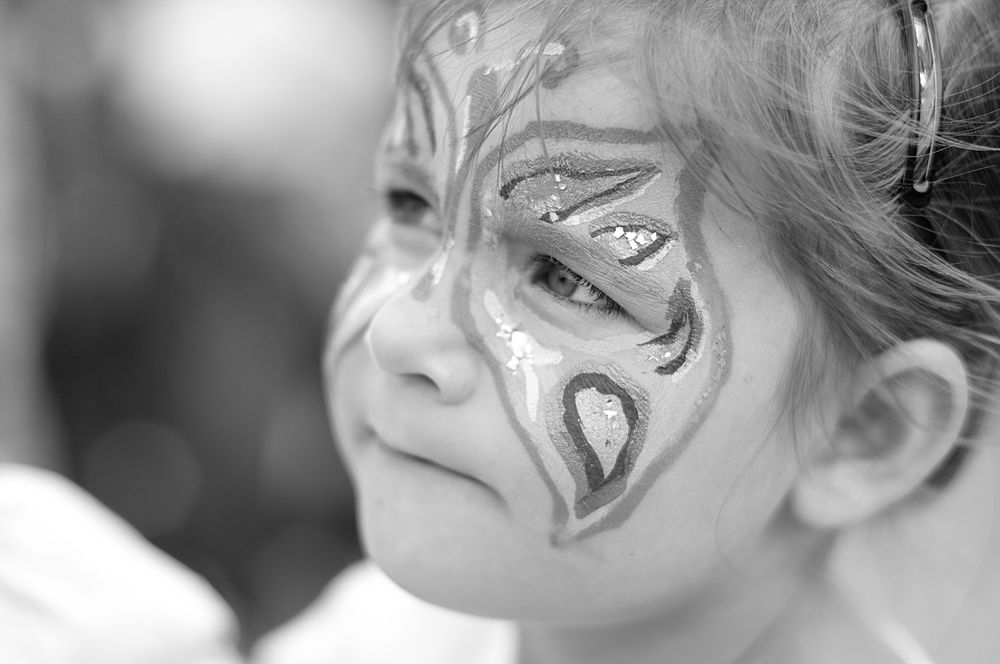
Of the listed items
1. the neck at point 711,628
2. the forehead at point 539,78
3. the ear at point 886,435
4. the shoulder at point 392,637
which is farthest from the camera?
the shoulder at point 392,637

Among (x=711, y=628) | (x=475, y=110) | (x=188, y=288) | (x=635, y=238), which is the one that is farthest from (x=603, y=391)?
Result: (x=188, y=288)

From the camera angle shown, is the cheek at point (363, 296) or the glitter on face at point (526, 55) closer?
the glitter on face at point (526, 55)

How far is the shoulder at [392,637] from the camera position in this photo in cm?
130

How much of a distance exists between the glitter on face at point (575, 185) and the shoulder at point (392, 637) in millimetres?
628

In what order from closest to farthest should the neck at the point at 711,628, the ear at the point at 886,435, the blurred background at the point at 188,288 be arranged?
the ear at the point at 886,435
the neck at the point at 711,628
the blurred background at the point at 188,288

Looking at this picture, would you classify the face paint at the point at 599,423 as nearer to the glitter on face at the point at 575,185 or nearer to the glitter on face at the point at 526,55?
the glitter on face at the point at 575,185

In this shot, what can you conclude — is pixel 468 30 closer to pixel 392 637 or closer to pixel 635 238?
pixel 635 238

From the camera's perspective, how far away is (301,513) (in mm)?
2471

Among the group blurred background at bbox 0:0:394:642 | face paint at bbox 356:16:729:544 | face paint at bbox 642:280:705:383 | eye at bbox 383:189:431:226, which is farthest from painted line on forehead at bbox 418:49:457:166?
blurred background at bbox 0:0:394:642

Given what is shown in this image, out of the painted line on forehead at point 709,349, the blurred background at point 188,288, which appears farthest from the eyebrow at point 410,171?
the blurred background at point 188,288

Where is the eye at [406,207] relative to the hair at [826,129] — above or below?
below

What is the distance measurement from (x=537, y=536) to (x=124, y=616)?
0.41 meters

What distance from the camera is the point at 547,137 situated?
32.6 inches

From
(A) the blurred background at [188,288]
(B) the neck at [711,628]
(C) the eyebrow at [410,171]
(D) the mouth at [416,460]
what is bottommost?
(A) the blurred background at [188,288]
